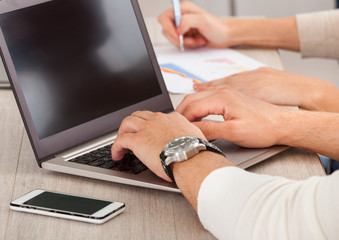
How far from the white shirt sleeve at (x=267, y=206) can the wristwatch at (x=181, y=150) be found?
0.20ft

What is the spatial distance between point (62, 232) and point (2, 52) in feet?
1.12

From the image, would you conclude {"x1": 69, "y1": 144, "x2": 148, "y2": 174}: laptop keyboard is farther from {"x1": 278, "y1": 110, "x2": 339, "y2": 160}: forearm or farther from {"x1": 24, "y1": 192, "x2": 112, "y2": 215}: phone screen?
{"x1": 278, "y1": 110, "x2": 339, "y2": 160}: forearm

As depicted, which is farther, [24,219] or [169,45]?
[169,45]

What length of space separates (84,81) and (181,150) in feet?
1.00

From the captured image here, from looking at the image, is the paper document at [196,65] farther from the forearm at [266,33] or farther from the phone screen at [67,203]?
the phone screen at [67,203]

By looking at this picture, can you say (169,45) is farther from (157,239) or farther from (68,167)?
(157,239)

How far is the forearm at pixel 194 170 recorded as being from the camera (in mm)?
766

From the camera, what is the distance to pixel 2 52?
35.8 inches

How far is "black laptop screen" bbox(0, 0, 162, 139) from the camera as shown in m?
0.94

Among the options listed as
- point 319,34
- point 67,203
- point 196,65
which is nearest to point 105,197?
point 67,203

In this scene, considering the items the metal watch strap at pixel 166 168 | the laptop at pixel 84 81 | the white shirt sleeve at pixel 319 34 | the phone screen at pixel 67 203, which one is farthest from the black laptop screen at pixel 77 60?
the white shirt sleeve at pixel 319 34

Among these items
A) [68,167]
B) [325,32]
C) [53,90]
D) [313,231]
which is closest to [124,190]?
[68,167]

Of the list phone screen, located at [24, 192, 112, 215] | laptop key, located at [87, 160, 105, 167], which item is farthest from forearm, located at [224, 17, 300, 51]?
phone screen, located at [24, 192, 112, 215]

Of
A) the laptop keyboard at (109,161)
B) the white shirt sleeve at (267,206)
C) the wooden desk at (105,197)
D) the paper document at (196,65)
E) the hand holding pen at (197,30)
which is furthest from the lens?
the hand holding pen at (197,30)
